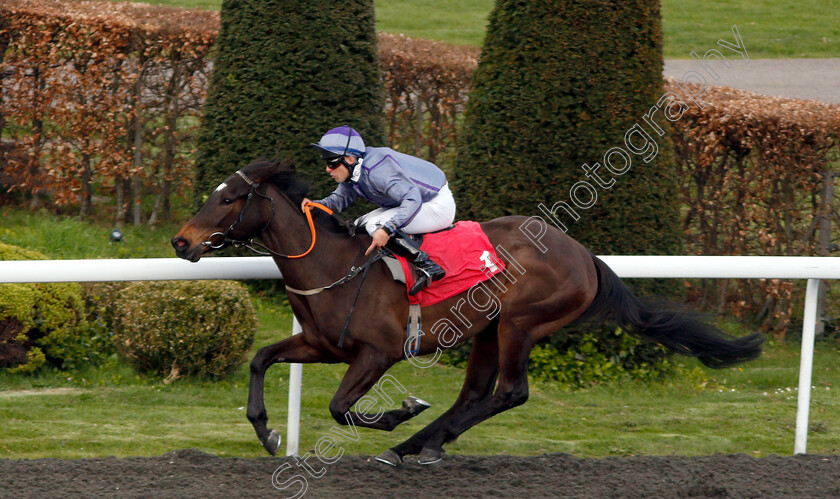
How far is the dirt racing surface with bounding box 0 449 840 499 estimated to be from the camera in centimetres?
354

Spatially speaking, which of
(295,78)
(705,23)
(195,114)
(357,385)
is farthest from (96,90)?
(705,23)

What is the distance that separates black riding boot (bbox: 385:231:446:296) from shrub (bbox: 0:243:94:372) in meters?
2.85

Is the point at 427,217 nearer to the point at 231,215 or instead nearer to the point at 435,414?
the point at 231,215

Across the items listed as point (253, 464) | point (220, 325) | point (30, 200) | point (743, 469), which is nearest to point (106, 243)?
point (30, 200)

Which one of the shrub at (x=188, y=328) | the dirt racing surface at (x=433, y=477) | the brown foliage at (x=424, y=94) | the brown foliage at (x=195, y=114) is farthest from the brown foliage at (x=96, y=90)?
the dirt racing surface at (x=433, y=477)

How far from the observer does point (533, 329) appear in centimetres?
395

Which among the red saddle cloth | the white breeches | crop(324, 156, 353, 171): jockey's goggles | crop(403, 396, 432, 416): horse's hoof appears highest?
crop(324, 156, 353, 171): jockey's goggles

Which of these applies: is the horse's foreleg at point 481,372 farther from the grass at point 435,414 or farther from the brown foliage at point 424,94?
the brown foliage at point 424,94

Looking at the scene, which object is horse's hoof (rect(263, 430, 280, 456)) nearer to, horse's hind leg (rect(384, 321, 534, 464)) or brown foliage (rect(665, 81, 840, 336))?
horse's hind leg (rect(384, 321, 534, 464))

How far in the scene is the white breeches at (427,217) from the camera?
151 inches

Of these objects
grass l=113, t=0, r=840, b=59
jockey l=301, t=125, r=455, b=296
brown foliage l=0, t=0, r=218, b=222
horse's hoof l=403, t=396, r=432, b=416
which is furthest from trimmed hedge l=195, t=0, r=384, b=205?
grass l=113, t=0, r=840, b=59

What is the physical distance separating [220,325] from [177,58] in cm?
301

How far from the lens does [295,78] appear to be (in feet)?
20.0

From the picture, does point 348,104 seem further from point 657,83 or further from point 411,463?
point 411,463
